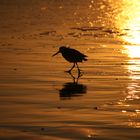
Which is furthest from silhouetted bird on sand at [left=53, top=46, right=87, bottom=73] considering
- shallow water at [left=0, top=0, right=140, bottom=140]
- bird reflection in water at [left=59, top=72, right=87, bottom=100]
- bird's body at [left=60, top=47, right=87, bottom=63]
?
bird reflection in water at [left=59, top=72, right=87, bottom=100]

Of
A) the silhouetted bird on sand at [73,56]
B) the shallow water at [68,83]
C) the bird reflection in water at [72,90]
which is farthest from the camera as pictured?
the silhouetted bird on sand at [73,56]

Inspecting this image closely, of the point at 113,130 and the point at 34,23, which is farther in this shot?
the point at 34,23

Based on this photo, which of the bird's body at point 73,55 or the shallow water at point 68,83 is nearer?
the shallow water at point 68,83

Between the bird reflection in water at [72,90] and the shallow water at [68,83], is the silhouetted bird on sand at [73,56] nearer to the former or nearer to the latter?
the shallow water at [68,83]

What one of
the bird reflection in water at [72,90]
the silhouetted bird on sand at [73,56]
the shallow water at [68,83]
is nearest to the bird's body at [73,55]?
the silhouetted bird on sand at [73,56]

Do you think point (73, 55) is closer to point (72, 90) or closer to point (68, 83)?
point (68, 83)

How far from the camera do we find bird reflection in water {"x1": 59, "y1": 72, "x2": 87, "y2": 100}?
14703 mm

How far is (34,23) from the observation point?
3534 centimetres

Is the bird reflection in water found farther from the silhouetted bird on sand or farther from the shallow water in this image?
the silhouetted bird on sand

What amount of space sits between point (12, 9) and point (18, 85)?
2871 cm

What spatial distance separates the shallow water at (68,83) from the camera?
36.0 ft

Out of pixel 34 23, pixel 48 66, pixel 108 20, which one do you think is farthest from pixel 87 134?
pixel 108 20

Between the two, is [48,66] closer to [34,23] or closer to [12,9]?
[34,23]

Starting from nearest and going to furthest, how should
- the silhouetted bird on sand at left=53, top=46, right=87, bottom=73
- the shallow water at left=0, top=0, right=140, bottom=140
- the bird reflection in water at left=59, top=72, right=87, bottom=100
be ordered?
the shallow water at left=0, top=0, right=140, bottom=140, the bird reflection in water at left=59, top=72, right=87, bottom=100, the silhouetted bird on sand at left=53, top=46, right=87, bottom=73
